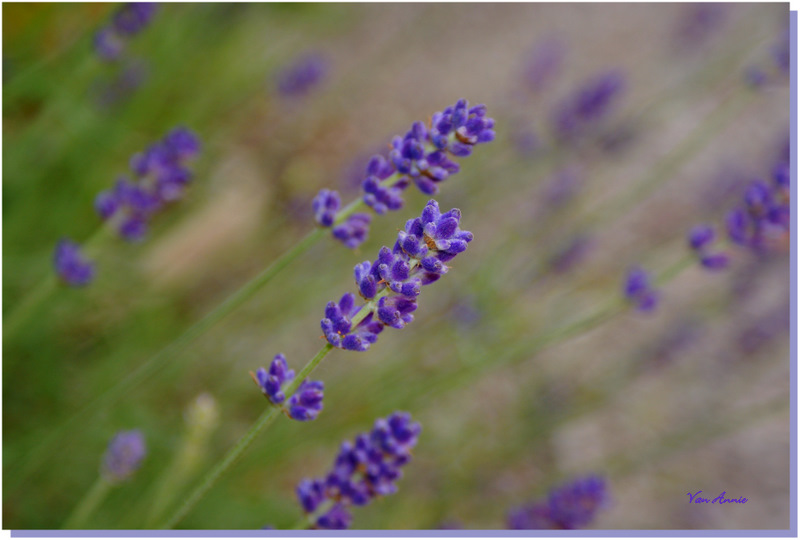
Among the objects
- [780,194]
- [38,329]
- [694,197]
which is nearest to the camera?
[780,194]

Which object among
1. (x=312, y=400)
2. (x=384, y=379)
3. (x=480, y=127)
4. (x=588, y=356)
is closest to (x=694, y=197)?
(x=588, y=356)

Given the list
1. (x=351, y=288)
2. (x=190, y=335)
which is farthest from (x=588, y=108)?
Result: (x=190, y=335)

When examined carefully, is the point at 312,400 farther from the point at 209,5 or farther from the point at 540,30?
the point at 540,30

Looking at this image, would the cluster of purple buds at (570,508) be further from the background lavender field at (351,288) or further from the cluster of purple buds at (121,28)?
the cluster of purple buds at (121,28)

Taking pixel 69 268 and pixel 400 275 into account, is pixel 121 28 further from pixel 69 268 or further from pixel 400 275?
pixel 400 275

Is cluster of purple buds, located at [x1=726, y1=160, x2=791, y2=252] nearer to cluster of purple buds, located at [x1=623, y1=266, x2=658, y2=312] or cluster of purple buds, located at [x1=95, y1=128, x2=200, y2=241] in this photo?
cluster of purple buds, located at [x1=623, y1=266, x2=658, y2=312]
